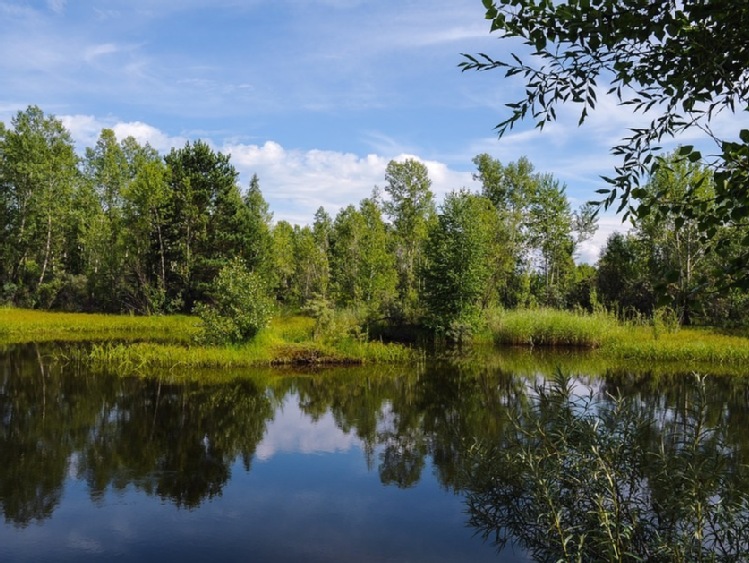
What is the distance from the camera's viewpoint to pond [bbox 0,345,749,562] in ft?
26.0

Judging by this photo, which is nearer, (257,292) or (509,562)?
(509,562)

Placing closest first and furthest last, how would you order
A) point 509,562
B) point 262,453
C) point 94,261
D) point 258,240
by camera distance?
point 509,562 → point 262,453 → point 258,240 → point 94,261

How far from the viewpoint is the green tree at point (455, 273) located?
98.3ft

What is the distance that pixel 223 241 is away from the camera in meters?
42.7

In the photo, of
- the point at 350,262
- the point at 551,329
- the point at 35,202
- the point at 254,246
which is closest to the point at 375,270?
the point at 350,262

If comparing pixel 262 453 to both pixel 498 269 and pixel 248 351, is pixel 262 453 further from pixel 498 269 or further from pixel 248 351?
pixel 498 269

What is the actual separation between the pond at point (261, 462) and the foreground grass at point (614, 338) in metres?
5.51

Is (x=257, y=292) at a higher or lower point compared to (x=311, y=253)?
lower

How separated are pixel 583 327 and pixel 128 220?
36599mm

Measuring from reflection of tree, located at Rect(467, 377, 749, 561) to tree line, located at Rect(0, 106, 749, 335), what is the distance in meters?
24.3

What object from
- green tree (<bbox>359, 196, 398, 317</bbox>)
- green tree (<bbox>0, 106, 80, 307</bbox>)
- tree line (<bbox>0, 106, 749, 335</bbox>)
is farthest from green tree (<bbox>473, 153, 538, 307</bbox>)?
green tree (<bbox>0, 106, 80, 307</bbox>)

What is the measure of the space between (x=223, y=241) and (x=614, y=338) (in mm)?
28186

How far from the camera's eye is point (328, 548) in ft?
26.1

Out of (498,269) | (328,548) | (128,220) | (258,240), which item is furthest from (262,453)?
(128,220)
